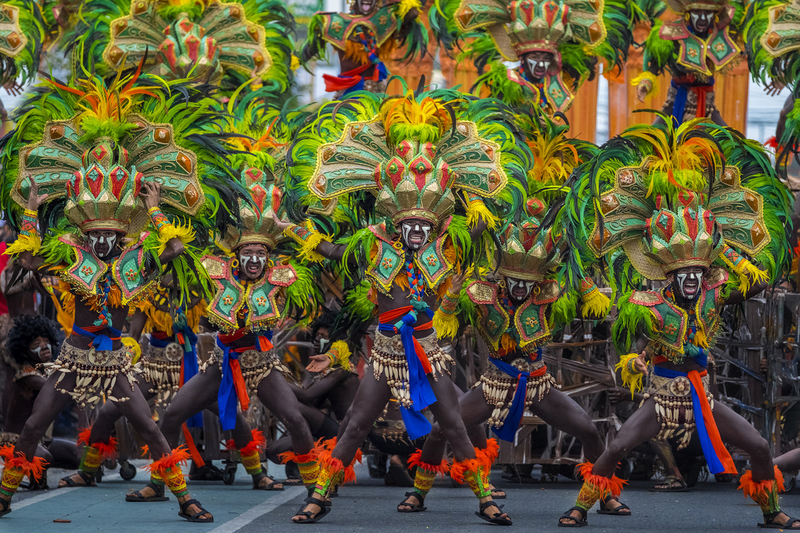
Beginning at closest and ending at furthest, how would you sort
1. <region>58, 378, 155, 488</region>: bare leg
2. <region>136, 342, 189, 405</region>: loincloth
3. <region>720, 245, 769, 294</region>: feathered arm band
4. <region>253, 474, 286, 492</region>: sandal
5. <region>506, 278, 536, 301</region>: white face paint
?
<region>720, 245, 769, 294</region>: feathered arm band < <region>506, 278, 536, 301</region>: white face paint < <region>58, 378, 155, 488</region>: bare leg < <region>253, 474, 286, 492</region>: sandal < <region>136, 342, 189, 405</region>: loincloth

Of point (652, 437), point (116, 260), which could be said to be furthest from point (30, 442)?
point (652, 437)

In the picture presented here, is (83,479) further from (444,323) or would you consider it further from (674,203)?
(674,203)

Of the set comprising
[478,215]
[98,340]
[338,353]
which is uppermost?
[478,215]

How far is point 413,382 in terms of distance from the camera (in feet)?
21.4

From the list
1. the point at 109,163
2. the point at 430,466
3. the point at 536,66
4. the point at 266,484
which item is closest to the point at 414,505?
the point at 430,466

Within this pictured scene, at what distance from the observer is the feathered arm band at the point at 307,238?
7.18 metres

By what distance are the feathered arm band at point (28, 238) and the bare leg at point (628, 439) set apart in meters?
3.55

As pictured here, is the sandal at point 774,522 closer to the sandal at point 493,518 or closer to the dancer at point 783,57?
the sandal at point 493,518

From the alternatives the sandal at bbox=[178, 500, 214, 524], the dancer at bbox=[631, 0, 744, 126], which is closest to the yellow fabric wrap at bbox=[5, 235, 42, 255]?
the sandal at bbox=[178, 500, 214, 524]

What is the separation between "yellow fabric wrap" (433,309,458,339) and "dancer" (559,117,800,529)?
3.61ft

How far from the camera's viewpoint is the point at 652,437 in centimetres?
648

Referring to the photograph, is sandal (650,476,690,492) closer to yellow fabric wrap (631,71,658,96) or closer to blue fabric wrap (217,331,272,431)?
blue fabric wrap (217,331,272,431)

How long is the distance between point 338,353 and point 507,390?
1.68 m

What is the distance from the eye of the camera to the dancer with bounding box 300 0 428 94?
34.9 feet
